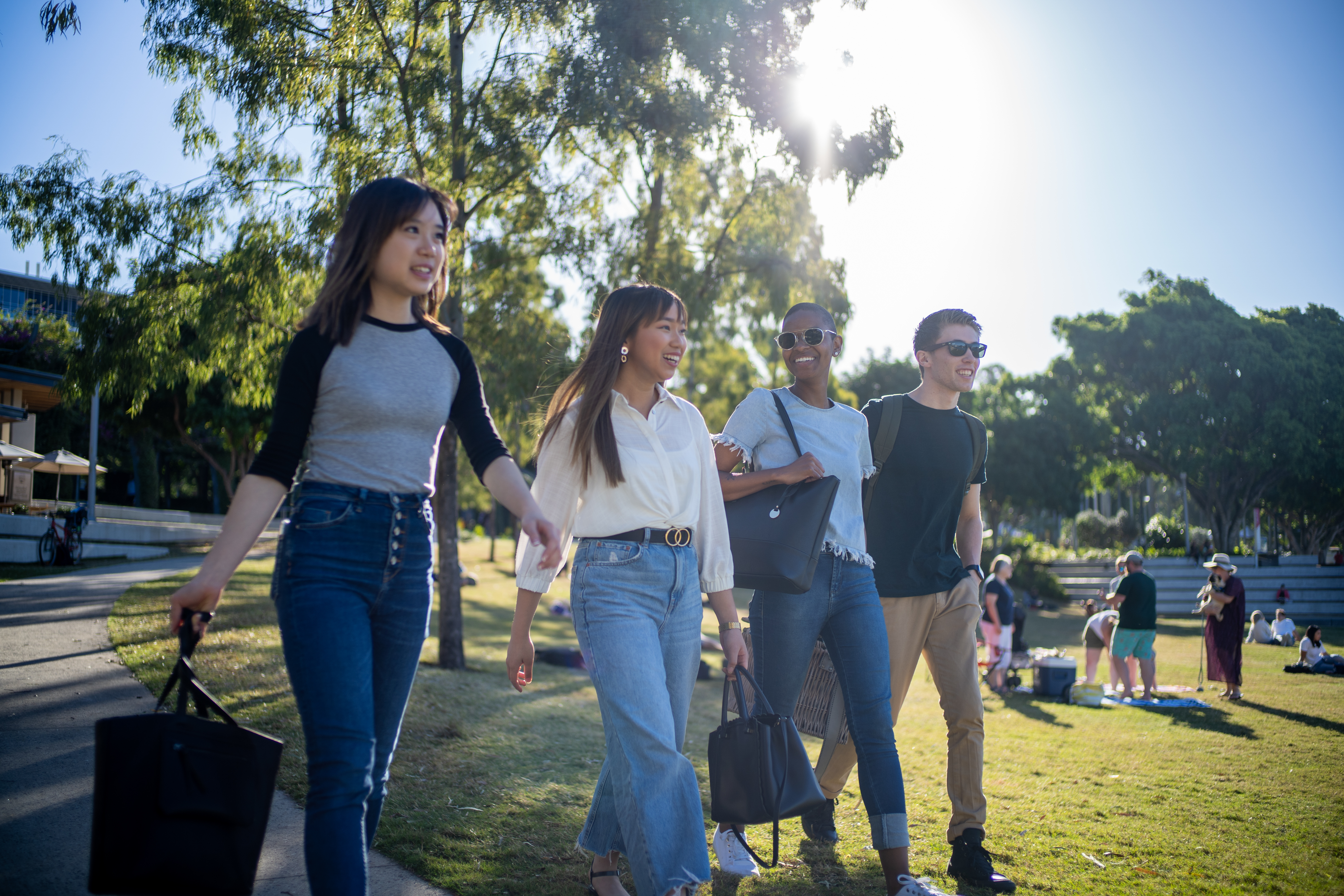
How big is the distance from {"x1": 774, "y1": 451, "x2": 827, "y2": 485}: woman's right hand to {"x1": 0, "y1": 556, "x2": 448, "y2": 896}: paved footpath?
81.5 inches

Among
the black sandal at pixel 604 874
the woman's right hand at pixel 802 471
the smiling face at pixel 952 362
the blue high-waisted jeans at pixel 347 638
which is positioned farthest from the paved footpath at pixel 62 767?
the smiling face at pixel 952 362

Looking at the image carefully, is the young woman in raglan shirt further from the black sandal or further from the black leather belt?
the black sandal

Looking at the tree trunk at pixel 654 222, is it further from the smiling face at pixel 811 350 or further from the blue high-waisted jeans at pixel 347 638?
the blue high-waisted jeans at pixel 347 638

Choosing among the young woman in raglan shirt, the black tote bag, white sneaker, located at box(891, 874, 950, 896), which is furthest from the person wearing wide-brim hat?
the black tote bag

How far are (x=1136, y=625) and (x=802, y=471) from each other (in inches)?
423

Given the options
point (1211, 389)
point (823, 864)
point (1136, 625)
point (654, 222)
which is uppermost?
point (1211, 389)

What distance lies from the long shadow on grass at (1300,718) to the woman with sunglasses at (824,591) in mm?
7708

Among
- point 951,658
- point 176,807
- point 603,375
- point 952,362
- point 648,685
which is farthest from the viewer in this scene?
point 952,362

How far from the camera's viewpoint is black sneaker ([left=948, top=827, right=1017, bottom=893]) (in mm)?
3820

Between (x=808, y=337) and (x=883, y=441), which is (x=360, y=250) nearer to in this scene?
(x=808, y=337)

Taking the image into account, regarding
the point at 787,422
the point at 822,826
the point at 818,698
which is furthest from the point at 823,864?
the point at 787,422

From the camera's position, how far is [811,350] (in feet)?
13.2

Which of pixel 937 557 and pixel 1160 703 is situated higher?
pixel 937 557

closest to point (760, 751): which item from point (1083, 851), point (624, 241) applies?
point (1083, 851)
